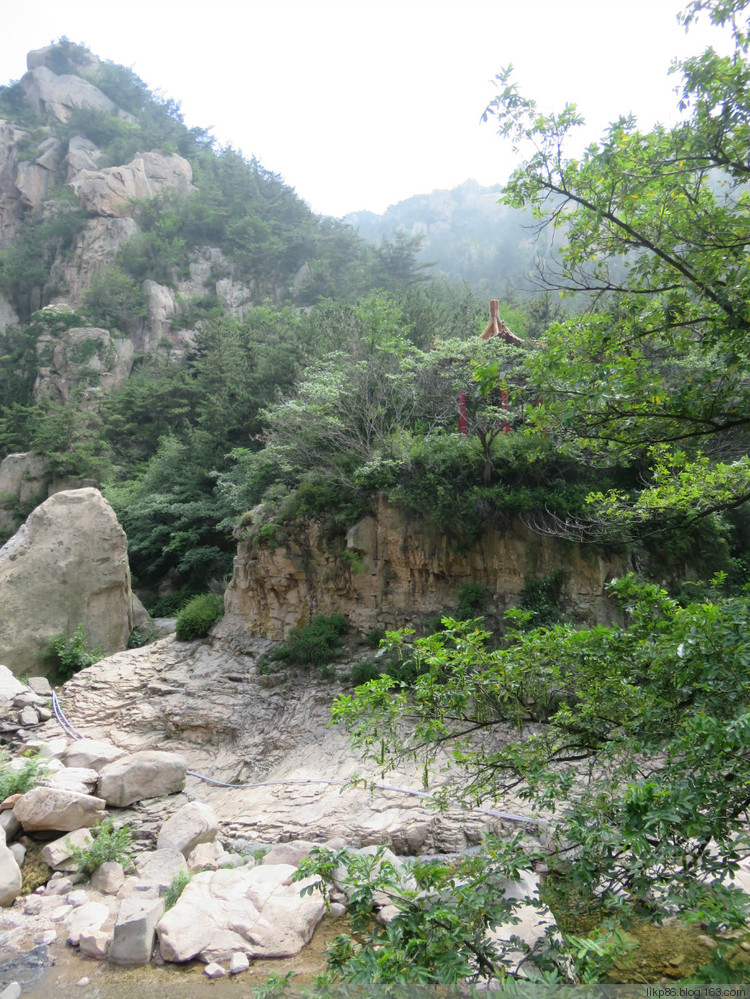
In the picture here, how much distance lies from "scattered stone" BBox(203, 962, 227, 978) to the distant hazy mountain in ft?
147

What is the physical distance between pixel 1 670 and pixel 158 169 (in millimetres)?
42524

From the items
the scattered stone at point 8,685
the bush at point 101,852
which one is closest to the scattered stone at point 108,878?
the bush at point 101,852

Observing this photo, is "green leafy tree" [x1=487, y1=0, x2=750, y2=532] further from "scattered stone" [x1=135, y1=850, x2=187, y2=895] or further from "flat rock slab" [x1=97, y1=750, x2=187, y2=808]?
"flat rock slab" [x1=97, y1=750, x2=187, y2=808]

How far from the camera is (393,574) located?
1081cm

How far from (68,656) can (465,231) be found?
69.4m

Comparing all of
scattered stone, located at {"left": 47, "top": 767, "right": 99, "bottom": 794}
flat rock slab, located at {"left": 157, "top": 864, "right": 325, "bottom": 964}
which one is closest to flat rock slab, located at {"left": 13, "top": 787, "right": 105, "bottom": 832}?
scattered stone, located at {"left": 47, "top": 767, "right": 99, "bottom": 794}

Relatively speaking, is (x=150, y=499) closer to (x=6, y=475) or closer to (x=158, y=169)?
(x=6, y=475)

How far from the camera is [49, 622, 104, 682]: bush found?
38.9 feet

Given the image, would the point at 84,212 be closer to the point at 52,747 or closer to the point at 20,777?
the point at 52,747

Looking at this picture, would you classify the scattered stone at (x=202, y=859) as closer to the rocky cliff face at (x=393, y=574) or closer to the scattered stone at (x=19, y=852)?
the scattered stone at (x=19, y=852)

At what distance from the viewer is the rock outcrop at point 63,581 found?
11859 millimetres

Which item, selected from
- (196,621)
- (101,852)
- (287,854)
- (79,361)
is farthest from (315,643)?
(79,361)

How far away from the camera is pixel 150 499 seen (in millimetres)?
17172

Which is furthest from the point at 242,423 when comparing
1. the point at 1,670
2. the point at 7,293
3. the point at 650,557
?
the point at 7,293
